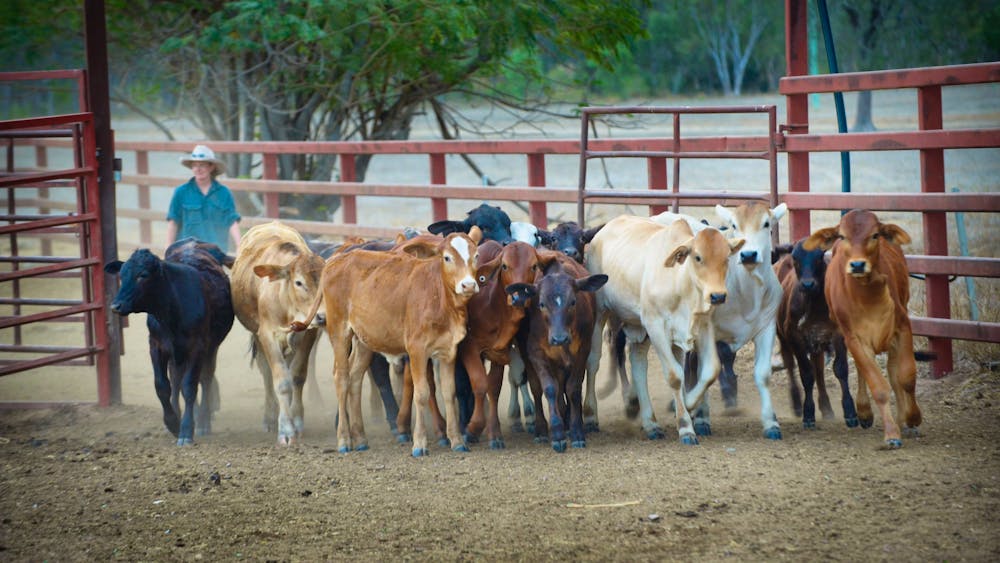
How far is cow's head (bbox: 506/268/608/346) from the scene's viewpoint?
745cm

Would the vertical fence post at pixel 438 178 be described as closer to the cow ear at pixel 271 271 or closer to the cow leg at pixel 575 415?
the cow ear at pixel 271 271

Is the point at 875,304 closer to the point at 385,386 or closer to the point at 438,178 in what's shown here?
the point at 385,386

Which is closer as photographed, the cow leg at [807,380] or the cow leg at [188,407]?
the cow leg at [807,380]

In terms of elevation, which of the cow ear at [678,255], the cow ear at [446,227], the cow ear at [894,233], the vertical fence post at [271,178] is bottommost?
the cow ear at [678,255]

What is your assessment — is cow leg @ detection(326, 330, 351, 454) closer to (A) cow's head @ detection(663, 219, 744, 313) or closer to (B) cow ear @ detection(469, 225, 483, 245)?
(B) cow ear @ detection(469, 225, 483, 245)

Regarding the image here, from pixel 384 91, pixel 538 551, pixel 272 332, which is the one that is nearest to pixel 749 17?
pixel 384 91

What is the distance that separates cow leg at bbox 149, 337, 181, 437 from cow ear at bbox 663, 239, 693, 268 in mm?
3838

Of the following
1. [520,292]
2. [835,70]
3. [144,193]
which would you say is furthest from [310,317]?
[144,193]

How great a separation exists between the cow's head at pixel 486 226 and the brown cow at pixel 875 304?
2.55 m

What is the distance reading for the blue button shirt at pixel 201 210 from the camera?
11.1m

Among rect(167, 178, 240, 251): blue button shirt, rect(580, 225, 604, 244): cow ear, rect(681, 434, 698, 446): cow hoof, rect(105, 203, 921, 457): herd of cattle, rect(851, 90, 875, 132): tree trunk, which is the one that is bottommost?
rect(681, 434, 698, 446): cow hoof

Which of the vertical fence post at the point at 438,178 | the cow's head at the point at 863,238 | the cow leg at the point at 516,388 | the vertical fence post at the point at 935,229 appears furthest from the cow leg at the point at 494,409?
the vertical fence post at the point at 438,178

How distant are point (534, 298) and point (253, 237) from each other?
303 cm

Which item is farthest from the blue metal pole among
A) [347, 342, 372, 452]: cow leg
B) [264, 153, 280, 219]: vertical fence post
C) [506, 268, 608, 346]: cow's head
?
[264, 153, 280, 219]: vertical fence post
